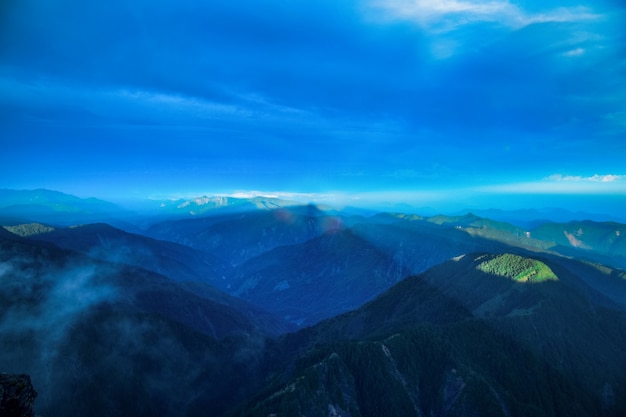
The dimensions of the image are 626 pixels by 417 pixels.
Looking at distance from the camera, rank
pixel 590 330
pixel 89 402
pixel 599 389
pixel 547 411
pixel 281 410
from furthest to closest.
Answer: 1. pixel 590 330
2. pixel 89 402
3. pixel 599 389
4. pixel 547 411
5. pixel 281 410

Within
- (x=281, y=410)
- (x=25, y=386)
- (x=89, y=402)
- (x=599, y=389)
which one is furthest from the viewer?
(x=89, y=402)

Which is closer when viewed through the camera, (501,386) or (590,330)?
(501,386)

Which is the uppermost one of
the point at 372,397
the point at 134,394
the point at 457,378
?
the point at 457,378

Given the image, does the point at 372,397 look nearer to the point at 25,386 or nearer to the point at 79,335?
the point at 25,386

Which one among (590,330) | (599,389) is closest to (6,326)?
(599,389)

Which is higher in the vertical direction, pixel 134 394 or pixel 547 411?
pixel 547 411

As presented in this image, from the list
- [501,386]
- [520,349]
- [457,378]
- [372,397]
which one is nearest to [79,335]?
[372,397]
